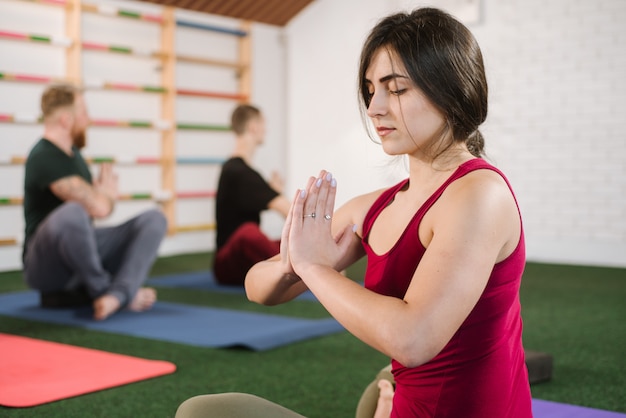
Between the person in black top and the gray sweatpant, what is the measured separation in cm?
92

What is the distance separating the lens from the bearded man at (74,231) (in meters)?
3.81

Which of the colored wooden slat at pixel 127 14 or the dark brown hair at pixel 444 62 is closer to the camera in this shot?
the dark brown hair at pixel 444 62

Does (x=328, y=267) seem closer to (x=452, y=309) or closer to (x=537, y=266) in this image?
(x=452, y=309)

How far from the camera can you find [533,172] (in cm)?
691

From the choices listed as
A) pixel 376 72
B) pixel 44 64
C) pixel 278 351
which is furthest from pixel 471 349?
pixel 44 64

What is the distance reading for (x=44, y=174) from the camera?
390 centimetres

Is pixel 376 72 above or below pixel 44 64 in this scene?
below

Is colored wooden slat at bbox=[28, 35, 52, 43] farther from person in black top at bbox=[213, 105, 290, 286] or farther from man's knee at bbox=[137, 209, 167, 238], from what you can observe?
man's knee at bbox=[137, 209, 167, 238]

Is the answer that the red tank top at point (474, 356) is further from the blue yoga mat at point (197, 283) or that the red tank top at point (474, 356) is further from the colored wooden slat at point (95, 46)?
the colored wooden slat at point (95, 46)

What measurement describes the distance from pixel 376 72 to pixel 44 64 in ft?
18.4

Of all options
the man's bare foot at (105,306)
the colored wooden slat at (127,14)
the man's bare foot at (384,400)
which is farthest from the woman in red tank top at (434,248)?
the colored wooden slat at (127,14)

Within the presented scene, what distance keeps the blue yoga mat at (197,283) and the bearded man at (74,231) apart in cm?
92

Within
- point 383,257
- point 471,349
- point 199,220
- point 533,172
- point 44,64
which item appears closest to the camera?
point 471,349

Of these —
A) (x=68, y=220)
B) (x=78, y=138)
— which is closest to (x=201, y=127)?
(x=78, y=138)
